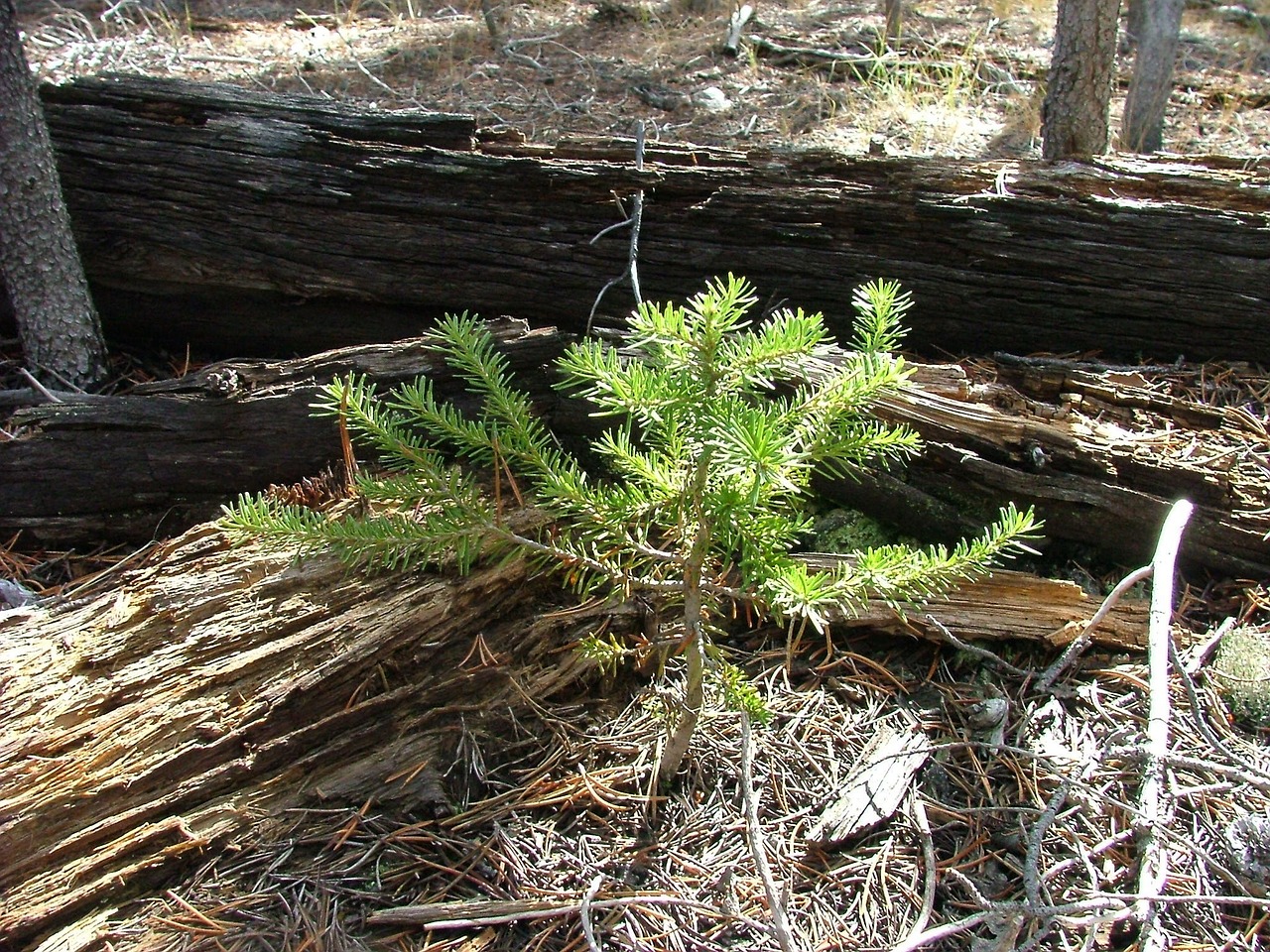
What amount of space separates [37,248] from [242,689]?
7.14ft

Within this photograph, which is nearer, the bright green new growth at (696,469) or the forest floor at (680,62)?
the bright green new growth at (696,469)

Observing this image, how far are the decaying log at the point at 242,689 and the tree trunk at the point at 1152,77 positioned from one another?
3747 mm

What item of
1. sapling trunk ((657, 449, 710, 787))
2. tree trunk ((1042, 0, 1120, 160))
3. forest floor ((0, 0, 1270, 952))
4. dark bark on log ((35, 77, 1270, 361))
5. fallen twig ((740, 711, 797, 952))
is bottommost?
forest floor ((0, 0, 1270, 952))

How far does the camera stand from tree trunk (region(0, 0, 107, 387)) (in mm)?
3213

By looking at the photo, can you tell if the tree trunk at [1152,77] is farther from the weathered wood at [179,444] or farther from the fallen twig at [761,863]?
the fallen twig at [761,863]

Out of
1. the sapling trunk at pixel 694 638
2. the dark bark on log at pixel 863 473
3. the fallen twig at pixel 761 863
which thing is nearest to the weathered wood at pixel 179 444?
the dark bark on log at pixel 863 473

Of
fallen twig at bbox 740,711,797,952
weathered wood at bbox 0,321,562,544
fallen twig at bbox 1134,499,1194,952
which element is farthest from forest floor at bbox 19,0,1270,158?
fallen twig at bbox 740,711,797,952

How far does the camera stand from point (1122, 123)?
537 centimetres

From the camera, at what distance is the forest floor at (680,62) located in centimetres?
542

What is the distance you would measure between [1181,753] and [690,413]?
1.73 m

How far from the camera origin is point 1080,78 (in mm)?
4160

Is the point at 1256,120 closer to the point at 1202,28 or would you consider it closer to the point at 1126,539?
the point at 1202,28

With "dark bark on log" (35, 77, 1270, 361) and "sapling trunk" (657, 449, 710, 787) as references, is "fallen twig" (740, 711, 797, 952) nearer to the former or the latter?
"sapling trunk" (657, 449, 710, 787)

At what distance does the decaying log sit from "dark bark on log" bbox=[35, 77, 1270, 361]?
1.33 metres
